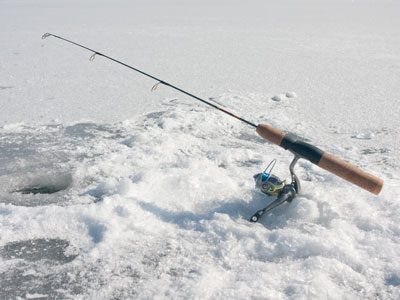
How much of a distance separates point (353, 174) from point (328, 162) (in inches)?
6.0

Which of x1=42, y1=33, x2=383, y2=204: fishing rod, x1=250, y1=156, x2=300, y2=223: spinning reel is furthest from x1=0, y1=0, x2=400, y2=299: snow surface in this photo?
x1=42, y1=33, x2=383, y2=204: fishing rod

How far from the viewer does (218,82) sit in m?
5.15

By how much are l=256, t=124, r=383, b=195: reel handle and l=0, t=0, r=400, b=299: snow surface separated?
321mm

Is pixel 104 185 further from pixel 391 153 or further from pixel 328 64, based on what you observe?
pixel 328 64

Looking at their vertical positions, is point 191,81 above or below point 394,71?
below

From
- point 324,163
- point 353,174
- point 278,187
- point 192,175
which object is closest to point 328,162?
point 324,163

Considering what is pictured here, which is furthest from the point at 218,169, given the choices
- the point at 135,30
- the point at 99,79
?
the point at 135,30

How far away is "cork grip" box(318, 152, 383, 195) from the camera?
72.7 inches

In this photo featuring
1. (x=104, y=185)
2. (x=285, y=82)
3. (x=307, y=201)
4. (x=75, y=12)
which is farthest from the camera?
(x=75, y=12)

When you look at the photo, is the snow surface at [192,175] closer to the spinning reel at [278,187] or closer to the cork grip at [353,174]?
the spinning reel at [278,187]

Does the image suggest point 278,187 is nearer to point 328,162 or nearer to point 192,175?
point 328,162

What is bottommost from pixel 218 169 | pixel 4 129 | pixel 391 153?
pixel 4 129

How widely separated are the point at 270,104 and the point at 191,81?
1351 mm

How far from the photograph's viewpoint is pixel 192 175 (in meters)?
2.64
